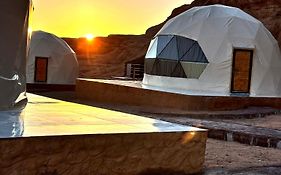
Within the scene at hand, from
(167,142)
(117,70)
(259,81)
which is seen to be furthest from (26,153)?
(117,70)

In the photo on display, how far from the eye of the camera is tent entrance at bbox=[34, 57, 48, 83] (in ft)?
65.1

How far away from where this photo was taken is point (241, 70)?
43.8 ft

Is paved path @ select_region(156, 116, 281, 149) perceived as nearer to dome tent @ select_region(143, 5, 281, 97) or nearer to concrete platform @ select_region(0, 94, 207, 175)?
concrete platform @ select_region(0, 94, 207, 175)

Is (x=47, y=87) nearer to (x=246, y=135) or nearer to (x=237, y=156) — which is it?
(x=246, y=135)

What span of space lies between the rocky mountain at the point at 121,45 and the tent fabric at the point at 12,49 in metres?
21.4

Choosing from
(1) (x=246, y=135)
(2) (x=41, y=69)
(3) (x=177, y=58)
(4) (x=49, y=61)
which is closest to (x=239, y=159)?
(1) (x=246, y=135)

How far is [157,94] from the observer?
1167 cm

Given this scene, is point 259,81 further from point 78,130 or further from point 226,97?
point 78,130

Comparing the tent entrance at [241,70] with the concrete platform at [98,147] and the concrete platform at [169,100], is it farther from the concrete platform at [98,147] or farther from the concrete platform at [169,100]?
the concrete platform at [98,147]

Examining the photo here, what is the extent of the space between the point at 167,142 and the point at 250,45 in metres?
10.4

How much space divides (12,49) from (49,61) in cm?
1602

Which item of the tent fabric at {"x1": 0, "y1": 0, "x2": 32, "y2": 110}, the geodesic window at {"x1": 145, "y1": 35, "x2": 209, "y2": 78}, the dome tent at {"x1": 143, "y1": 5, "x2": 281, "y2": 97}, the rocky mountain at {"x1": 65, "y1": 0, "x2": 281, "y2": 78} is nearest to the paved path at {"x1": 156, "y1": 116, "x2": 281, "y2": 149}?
the tent fabric at {"x1": 0, "y1": 0, "x2": 32, "y2": 110}

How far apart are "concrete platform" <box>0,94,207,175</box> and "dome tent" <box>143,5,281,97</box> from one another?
900cm

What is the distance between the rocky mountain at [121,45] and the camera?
26.6m
